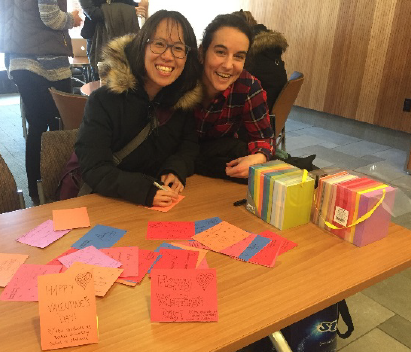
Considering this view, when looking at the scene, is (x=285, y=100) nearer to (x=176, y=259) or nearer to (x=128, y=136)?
(x=128, y=136)

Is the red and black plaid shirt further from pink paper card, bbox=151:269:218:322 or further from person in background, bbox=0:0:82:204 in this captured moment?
person in background, bbox=0:0:82:204

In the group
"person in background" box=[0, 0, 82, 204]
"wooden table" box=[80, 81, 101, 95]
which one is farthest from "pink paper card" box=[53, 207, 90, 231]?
"wooden table" box=[80, 81, 101, 95]

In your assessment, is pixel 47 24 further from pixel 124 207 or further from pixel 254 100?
pixel 124 207

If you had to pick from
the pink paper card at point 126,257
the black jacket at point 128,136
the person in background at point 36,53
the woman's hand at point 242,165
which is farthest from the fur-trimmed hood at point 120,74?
the person in background at point 36,53

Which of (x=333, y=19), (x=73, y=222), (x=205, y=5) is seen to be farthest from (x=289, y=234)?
(x=205, y=5)

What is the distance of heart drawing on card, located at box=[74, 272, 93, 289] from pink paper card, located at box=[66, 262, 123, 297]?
0.25 feet

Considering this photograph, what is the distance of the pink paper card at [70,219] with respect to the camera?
1.13 m

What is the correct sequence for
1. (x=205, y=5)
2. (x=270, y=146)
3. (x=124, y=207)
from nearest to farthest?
(x=124, y=207), (x=270, y=146), (x=205, y=5)

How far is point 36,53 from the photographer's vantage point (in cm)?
242

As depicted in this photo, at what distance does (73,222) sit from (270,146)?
0.87m

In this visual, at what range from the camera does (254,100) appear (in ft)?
5.56

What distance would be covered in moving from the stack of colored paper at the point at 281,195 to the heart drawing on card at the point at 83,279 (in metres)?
0.57

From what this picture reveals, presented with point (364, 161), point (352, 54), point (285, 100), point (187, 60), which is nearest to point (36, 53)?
point (187, 60)

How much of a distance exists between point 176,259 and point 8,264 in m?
0.39
